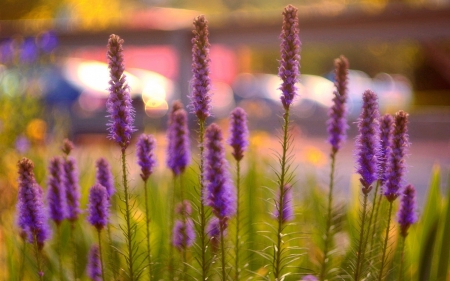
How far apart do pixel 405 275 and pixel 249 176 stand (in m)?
1.11

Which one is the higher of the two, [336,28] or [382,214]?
[336,28]

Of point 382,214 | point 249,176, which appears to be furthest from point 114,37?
point 249,176

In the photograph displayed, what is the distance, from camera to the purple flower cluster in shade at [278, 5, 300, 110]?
1.38 metres

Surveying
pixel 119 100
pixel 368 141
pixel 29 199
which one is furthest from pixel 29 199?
pixel 368 141

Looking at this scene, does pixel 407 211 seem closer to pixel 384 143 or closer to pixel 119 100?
pixel 384 143

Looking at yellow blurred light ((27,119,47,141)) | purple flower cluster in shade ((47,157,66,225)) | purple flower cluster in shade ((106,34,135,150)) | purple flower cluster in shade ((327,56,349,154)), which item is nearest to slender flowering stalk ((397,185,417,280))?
purple flower cluster in shade ((327,56,349,154))

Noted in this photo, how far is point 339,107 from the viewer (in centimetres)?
181

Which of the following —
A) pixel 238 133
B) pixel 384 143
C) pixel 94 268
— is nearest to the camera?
pixel 384 143

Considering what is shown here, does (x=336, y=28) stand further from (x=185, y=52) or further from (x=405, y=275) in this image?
(x=405, y=275)

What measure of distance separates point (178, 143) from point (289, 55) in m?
0.62

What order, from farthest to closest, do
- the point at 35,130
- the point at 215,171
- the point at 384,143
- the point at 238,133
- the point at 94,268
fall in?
the point at 35,130, the point at 94,268, the point at 238,133, the point at 384,143, the point at 215,171

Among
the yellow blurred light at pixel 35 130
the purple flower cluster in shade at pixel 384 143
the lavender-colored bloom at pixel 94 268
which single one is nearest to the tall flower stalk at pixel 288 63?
the purple flower cluster in shade at pixel 384 143

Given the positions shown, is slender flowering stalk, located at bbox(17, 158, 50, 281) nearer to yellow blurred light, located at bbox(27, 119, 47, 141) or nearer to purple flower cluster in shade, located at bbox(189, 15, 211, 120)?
purple flower cluster in shade, located at bbox(189, 15, 211, 120)

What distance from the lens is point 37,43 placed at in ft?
15.2
